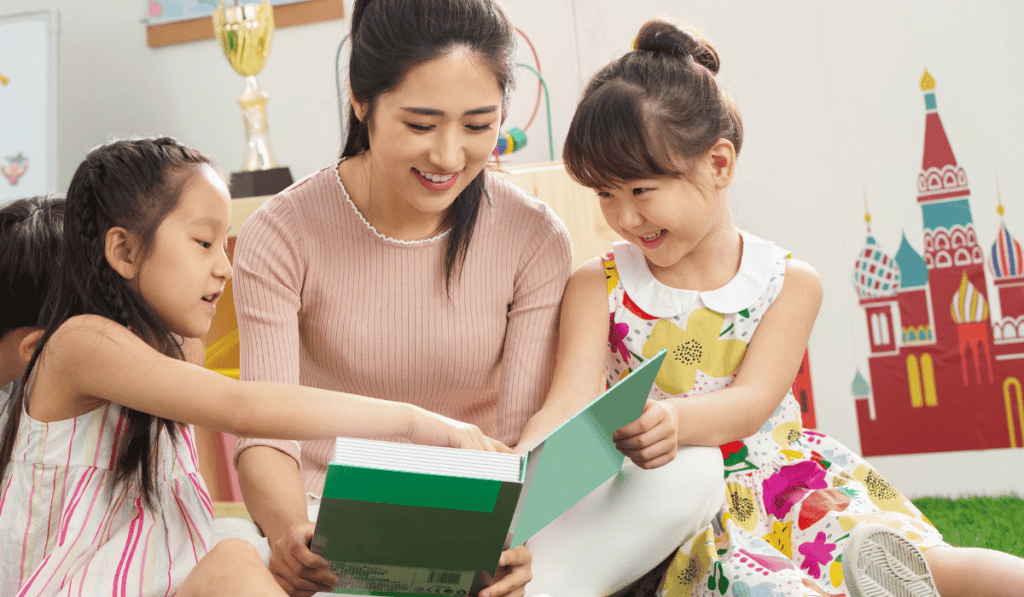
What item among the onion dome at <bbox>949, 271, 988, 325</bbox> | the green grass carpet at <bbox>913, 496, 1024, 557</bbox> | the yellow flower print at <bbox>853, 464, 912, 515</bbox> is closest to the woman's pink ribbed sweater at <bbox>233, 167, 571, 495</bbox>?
the yellow flower print at <bbox>853, 464, 912, 515</bbox>

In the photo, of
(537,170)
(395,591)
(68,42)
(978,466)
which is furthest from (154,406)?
(68,42)

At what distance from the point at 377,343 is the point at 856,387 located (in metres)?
1.35

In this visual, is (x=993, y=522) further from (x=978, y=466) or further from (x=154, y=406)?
(x=154, y=406)

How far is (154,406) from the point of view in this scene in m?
0.79

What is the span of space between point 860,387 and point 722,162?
1.12m

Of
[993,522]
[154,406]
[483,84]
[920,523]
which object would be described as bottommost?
[993,522]

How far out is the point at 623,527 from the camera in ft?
2.97

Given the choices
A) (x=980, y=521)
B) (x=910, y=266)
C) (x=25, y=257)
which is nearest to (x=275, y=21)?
(x=25, y=257)

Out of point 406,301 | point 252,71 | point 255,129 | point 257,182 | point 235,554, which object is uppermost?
point 252,71

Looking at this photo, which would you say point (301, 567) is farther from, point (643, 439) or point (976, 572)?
point (976, 572)

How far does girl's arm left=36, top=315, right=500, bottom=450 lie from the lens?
2.52 feet

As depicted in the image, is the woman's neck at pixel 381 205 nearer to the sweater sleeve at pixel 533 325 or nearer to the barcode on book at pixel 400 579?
the sweater sleeve at pixel 533 325

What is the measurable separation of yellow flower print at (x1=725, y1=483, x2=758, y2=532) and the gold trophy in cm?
132

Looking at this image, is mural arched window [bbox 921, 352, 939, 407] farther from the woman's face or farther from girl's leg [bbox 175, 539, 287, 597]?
Answer: girl's leg [bbox 175, 539, 287, 597]
